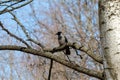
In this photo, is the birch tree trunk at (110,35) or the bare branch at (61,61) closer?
the birch tree trunk at (110,35)

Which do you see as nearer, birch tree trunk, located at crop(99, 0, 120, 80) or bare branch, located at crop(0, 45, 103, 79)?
birch tree trunk, located at crop(99, 0, 120, 80)

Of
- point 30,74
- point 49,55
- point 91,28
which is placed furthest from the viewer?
point 91,28

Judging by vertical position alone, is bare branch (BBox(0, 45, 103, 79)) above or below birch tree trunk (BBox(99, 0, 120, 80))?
below

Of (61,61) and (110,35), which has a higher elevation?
(110,35)

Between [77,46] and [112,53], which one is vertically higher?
[112,53]

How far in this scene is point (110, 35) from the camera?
4.22 ft

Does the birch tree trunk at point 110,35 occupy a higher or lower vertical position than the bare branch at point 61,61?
higher

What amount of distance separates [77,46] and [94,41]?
902 cm

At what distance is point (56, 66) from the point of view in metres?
10.2

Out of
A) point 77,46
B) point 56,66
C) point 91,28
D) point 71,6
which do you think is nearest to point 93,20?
point 91,28

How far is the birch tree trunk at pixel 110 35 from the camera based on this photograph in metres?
1.26

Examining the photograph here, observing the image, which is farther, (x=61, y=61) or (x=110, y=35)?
(x=61, y=61)

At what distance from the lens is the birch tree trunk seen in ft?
→ 4.15

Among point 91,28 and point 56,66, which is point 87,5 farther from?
point 56,66
